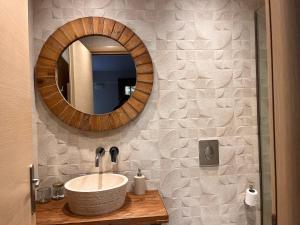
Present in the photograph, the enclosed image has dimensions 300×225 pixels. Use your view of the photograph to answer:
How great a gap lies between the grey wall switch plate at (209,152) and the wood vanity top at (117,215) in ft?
1.52

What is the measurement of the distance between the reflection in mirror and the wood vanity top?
63 centimetres

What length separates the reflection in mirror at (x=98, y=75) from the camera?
1.76m

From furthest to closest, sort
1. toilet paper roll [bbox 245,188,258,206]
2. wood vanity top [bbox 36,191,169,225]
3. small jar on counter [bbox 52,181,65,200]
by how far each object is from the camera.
Result: toilet paper roll [bbox 245,188,258,206] → small jar on counter [bbox 52,181,65,200] → wood vanity top [bbox 36,191,169,225]

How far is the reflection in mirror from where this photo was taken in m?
1.76

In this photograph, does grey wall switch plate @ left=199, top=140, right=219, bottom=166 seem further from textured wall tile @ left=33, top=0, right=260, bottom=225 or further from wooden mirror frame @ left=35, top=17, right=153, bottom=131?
wooden mirror frame @ left=35, top=17, right=153, bottom=131

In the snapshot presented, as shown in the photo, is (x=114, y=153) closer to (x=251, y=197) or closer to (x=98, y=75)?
(x=98, y=75)

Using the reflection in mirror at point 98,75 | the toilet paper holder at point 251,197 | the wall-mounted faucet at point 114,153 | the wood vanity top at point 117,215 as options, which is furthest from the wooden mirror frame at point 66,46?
the toilet paper holder at point 251,197

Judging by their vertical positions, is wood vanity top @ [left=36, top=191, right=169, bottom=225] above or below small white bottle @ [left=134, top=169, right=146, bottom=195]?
below

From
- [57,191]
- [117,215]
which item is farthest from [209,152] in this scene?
[57,191]

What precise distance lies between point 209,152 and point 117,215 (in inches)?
31.8

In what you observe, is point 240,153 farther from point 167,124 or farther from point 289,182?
point 289,182

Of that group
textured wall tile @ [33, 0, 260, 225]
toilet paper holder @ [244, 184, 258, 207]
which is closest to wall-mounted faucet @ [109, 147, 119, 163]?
textured wall tile @ [33, 0, 260, 225]

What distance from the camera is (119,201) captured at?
1.43m

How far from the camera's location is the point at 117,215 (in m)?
1.38
